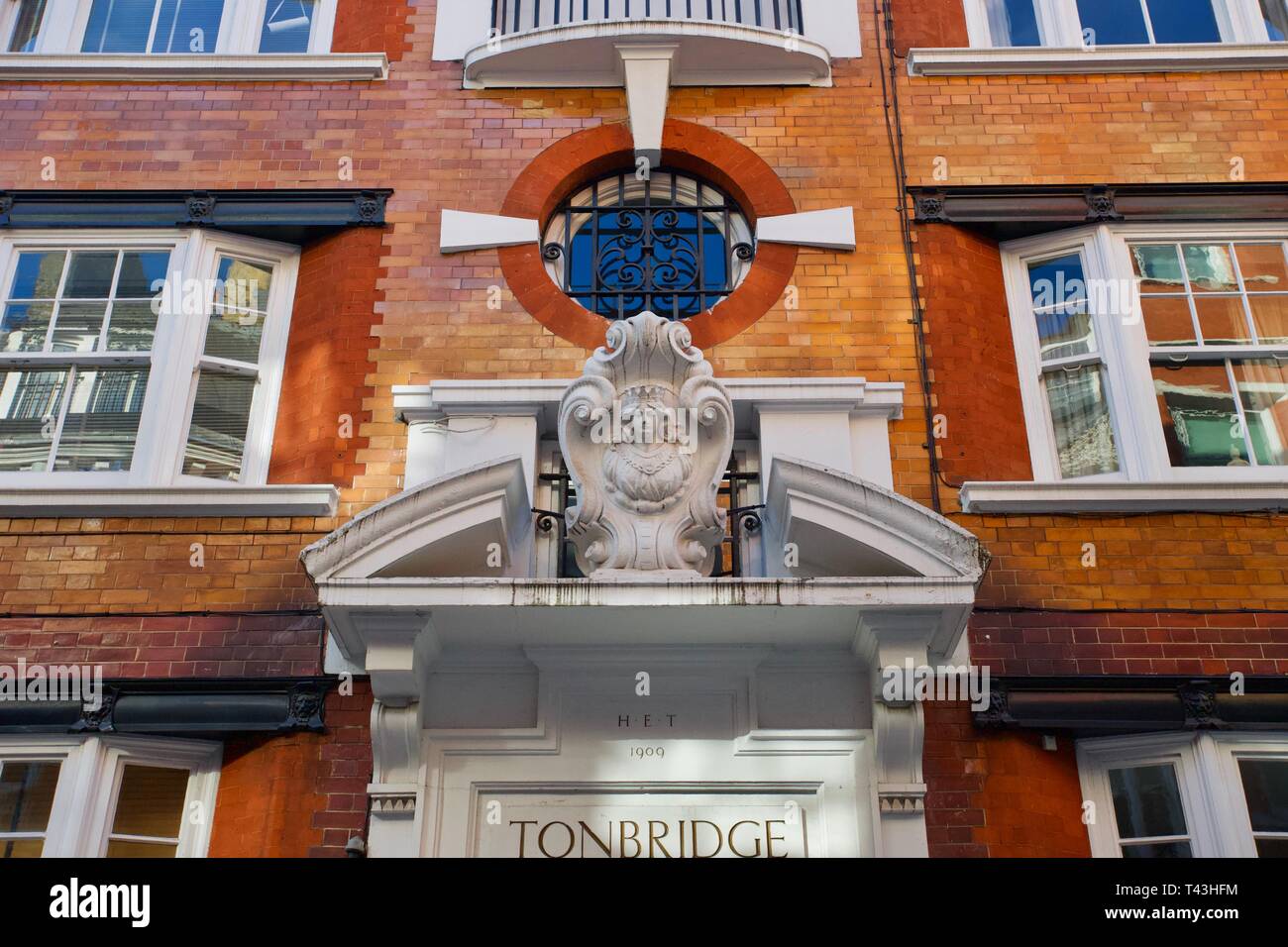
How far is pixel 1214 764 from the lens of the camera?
7570 mm

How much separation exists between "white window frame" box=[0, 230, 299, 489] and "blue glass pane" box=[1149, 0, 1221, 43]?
652cm

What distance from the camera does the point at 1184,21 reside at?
416 inches

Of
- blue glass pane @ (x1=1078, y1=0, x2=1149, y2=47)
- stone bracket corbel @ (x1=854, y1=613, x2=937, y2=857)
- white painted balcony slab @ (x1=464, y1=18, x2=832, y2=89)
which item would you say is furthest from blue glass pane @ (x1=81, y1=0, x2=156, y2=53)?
stone bracket corbel @ (x1=854, y1=613, x2=937, y2=857)

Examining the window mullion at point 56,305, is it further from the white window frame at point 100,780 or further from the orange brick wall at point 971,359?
the orange brick wall at point 971,359

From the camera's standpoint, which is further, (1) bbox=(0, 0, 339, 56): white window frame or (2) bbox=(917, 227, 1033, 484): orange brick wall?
(1) bbox=(0, 0, 339, 56): white window frame

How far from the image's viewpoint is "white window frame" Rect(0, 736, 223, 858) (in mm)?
7434

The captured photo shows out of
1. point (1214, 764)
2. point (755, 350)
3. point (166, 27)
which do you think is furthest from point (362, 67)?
point (1214, 764)

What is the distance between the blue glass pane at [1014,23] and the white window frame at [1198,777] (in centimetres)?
536

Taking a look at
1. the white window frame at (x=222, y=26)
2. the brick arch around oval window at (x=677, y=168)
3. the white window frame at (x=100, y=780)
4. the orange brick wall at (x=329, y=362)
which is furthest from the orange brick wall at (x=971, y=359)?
the white window frame at (x=222, y=26)

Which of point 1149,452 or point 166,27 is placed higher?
point 166,27

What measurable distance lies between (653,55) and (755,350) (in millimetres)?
2461

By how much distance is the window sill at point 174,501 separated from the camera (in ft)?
27.2

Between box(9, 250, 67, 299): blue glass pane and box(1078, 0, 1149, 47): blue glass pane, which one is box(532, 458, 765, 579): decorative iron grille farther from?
box(1078, 0, 1149, 47): blue glass pane

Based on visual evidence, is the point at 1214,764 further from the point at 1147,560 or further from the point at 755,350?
the point at 755,350
